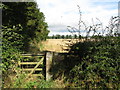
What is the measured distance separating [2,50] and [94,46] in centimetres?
309

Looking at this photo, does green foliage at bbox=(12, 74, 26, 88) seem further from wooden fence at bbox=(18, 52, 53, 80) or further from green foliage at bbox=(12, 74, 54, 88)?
wooden fence at bbox=(18, 52, 53, 80)

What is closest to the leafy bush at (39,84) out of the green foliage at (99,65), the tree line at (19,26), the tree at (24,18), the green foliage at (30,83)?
the green foliage at (30,83)

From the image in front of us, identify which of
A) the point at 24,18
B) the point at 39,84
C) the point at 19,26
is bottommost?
the point at 39,84

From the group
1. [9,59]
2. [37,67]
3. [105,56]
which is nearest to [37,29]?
[37,67]

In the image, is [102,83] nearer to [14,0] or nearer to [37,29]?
[14,0]

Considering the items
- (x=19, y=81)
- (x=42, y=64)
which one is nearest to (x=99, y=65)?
(x=42, y=64)

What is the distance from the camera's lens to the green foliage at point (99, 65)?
471 cm

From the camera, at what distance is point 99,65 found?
4719 millimetres

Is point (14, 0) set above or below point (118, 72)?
above

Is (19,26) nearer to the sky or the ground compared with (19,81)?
nearer to the sky

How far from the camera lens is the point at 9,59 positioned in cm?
462

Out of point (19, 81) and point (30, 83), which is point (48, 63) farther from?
point (19, 81)

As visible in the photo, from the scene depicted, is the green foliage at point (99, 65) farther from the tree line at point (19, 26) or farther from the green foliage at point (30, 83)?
the tree line at point (19, 26)

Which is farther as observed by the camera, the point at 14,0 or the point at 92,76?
the point at 14,0
